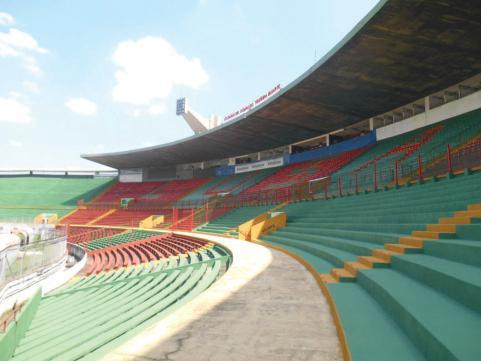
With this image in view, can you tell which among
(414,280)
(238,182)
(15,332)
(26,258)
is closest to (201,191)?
(238,182)

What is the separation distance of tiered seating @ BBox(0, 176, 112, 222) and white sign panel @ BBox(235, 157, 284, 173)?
21335 millimetres

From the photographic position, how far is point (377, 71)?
53.1 feet

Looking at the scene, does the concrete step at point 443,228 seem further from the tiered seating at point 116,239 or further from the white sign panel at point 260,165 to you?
the white sign panel at point 260,165

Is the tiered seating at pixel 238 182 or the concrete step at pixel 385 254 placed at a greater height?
the tiered seating at pixel 238 182

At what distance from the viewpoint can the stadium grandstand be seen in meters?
3.19

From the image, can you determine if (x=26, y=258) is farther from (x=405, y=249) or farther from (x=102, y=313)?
(x=405, y=249)

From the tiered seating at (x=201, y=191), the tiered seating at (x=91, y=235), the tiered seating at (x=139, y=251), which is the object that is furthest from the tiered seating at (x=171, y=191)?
the tiered seating at (x=139, y=251)

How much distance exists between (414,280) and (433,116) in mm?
18915

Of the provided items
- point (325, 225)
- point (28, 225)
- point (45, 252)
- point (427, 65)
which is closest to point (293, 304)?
point (325, 225)

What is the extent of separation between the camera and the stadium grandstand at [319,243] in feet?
10.5

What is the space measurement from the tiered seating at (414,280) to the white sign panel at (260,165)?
23.0 metres

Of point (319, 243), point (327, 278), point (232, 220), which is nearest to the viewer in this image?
point (327, 278)

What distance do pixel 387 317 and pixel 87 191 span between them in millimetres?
46539

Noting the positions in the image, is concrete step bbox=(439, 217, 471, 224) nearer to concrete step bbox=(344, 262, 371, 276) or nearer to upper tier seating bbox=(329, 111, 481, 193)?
concrete step bbox=(344, 262, 371, 276)
